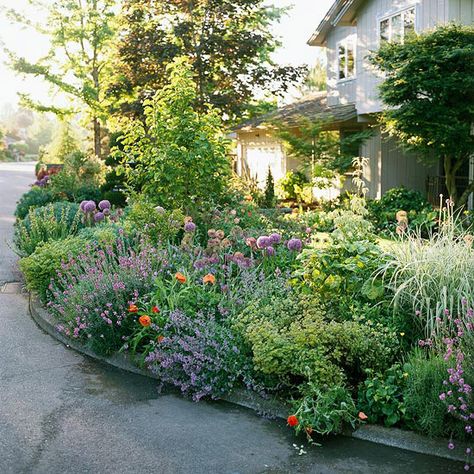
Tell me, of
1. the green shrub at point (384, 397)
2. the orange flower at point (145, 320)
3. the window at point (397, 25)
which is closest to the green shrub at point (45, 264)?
the orange flower at point (145, 320)

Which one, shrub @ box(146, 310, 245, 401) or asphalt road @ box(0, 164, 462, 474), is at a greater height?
shrub @ box(146, 310, 245, 401)

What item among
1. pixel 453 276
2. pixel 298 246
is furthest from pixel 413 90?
pixel 453 276

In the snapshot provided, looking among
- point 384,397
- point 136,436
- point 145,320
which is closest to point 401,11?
point 145,320

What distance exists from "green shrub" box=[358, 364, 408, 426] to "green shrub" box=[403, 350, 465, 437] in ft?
0.30

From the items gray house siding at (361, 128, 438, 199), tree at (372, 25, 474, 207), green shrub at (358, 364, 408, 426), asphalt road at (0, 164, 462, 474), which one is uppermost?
tree at (372, 25, 474, 207)

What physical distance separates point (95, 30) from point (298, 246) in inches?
1062

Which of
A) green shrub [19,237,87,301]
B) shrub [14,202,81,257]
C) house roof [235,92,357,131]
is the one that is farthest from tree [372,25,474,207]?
green shrub [19,237,87,301]

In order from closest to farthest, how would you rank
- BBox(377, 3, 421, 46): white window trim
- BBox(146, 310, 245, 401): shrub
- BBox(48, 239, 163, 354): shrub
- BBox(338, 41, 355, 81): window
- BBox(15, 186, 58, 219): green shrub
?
BBox(146, 310, 245, 401): shrub < BBox(48, 239, 163, 354): shrub < BBox(15, 186, 58, 219): green shrub < BBox(377, 3, 421, 46): white window trim < BBox(338, 41, 355, 81): window

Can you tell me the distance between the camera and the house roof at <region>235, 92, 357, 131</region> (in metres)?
19.7

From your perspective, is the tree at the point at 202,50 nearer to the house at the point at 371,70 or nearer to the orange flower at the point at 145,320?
the house at the point at 371,70

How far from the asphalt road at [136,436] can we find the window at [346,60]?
16.4 metres

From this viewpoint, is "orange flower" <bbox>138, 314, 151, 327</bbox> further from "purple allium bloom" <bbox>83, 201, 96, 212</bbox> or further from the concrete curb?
"purple allium bloom" <bbox>83, 201, 96, 212</bbox>

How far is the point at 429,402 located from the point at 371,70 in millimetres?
14557

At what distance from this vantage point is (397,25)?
17.4m
